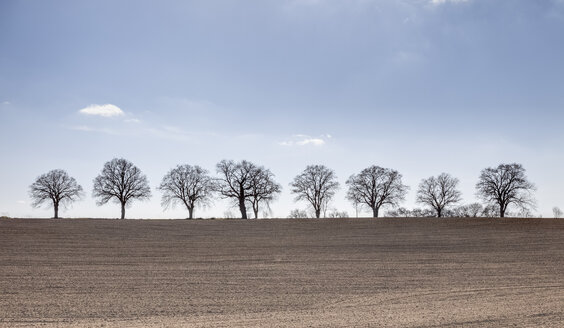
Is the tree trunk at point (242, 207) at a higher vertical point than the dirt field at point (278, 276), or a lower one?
higher

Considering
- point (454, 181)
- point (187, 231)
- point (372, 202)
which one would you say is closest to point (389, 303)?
point (187, 231)

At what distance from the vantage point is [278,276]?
1934 cm

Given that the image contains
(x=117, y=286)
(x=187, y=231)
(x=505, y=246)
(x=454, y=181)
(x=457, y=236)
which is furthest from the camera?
(x=454, y=181)

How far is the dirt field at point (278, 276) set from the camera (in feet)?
41.2

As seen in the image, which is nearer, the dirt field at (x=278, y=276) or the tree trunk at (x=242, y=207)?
the dirt field at (x=278, y=276)

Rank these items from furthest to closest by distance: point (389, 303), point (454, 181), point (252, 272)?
point (454, 181), point (252, 272), point (389, 303)

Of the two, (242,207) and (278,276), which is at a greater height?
(242,207)

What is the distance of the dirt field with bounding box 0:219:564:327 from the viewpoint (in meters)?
12.6

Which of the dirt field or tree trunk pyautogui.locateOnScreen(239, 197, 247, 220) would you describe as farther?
tree trunk pyautogui.locateOnScreen(239, 197, 247, 220)

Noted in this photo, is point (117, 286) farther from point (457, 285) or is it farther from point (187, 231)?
point (187, 231)

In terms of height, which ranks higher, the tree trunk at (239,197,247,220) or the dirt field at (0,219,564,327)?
the tree trunk at (239,197,247,220)

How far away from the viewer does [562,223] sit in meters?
39.4

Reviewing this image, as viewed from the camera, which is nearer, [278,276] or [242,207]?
[278,276]

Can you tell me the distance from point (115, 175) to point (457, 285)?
50.1 m
